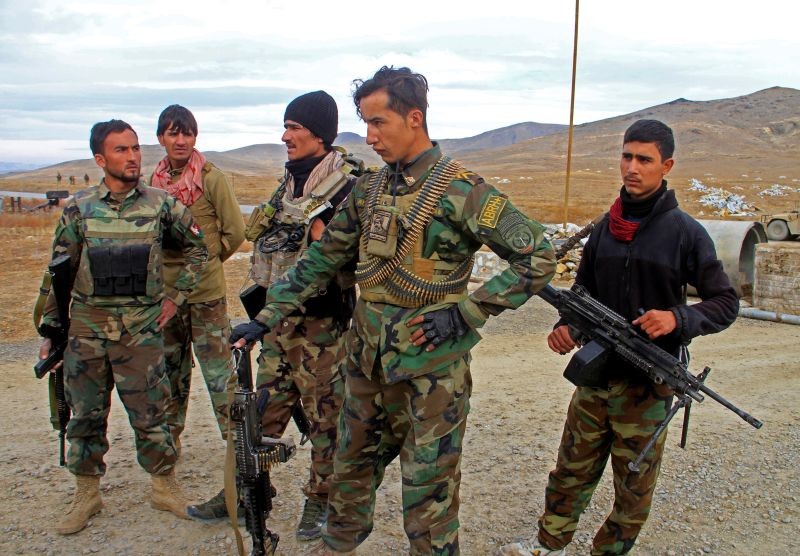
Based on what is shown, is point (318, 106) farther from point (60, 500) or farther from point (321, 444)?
point (60, 500)

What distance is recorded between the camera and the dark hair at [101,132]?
396 centimetres

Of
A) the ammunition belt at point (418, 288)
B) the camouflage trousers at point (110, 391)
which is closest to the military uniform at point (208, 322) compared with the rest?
the camouflage trousers at point (110, 391)

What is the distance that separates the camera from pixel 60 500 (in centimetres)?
434

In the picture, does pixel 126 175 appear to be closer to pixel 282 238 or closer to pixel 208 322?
pixel 282 238

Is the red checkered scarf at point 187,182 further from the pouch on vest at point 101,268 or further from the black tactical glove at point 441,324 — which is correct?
the black tactical glove at point 441,324

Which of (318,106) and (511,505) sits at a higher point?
(318,106)

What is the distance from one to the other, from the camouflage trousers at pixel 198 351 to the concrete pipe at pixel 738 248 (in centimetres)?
822

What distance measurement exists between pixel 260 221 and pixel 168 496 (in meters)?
1.73

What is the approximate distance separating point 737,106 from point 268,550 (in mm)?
169692

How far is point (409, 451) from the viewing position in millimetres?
3051

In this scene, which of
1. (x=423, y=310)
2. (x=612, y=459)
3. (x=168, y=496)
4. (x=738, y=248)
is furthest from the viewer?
(x=738, y=248)

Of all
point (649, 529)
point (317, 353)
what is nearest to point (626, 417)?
point (649, 529)

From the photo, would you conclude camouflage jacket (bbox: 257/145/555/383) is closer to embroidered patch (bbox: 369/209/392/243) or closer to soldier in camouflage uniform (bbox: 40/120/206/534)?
embroidered patch (bbox: 369/209/392/243)

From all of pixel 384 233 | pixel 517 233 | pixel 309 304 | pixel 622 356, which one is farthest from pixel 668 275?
pixel 309 304
